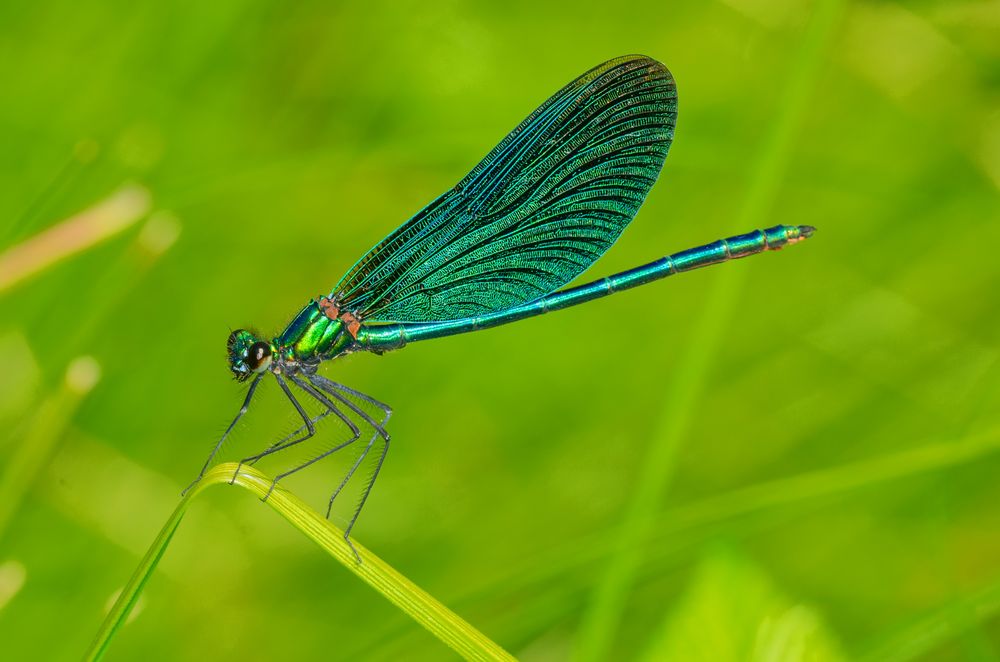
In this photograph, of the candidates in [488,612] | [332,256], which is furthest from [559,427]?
[332,256]

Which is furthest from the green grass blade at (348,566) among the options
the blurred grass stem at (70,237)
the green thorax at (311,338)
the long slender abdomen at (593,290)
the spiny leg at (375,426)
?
the blurred grass stem at (70,237)

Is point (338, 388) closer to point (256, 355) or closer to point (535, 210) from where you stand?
point (256, 355)

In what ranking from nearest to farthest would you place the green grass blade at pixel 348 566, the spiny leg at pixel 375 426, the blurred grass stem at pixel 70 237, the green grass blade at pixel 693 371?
the green grass blade at pixel 348 566 → the green grass blade at pixel 693 371 → the spiny leg at pixel 375 426 → the blurred grass stem at pixel 70 237

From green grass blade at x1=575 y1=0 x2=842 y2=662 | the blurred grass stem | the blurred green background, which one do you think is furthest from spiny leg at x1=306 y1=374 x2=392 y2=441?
the blurred grass stem

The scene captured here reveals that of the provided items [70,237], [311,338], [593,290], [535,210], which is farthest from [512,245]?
[70,237]

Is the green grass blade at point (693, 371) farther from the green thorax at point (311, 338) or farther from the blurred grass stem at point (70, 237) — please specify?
the blurred grass stem at point (70, 237)

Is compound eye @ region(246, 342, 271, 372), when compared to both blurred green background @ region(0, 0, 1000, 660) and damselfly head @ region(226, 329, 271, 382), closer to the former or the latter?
damselfly head @ region(226, 329, 271, 382)
